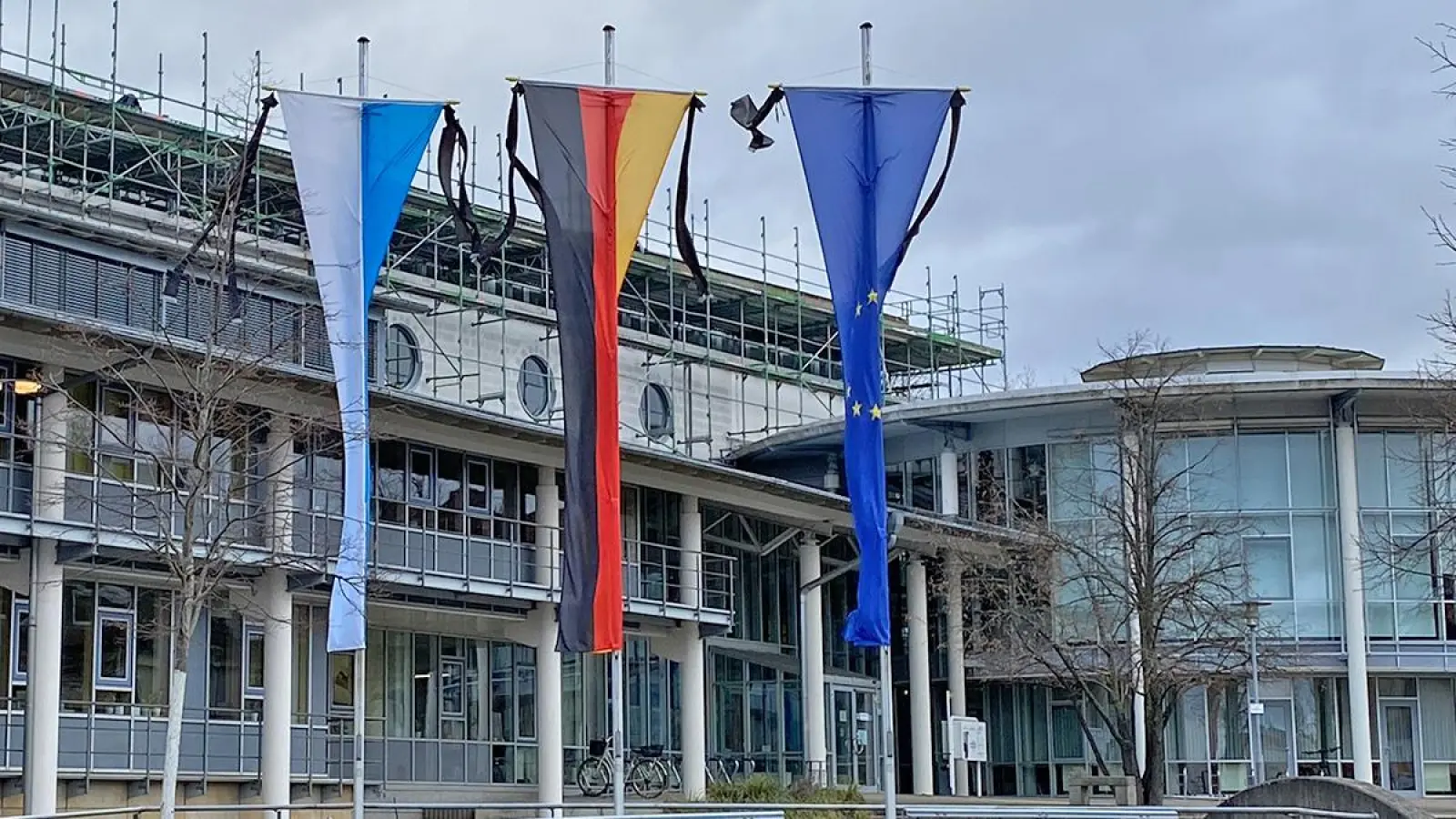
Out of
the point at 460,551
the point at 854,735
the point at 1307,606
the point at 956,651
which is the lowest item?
the point at 854,735

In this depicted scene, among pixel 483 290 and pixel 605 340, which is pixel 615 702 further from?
pixel 483 290

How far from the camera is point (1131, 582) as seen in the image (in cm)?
3325

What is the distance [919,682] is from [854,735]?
7.71ft

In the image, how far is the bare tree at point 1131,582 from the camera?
31.7 metres

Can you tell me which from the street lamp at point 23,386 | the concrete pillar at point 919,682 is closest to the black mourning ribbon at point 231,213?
the street lamp at point 23,386

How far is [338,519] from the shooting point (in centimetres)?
3050

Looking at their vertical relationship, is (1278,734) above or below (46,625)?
below

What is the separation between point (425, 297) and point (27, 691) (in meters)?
14.9

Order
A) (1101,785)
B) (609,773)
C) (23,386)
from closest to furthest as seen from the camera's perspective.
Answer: (23,386)
(609,773)
(1101,785)

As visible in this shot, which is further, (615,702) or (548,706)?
(548,706)

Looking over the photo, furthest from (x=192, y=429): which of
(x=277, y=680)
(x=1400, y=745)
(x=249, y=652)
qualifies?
(x=1400, y=745)

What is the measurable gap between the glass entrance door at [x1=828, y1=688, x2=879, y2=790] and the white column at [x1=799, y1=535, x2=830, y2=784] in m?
2.77

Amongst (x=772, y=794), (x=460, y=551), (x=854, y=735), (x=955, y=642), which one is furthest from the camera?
(x=854, y=735)

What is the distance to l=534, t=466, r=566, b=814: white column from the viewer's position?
34125mm
